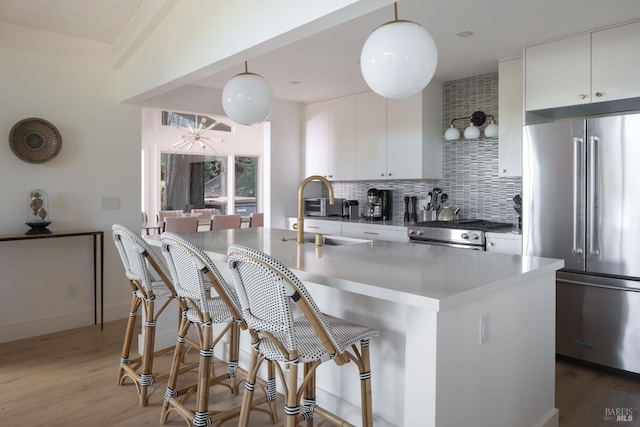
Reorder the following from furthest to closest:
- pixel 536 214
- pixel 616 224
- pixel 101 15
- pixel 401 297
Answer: pixel 101 15 → pixel 536 214 → pixel 616 224 → pixel 401 297

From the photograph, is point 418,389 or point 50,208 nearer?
point 418,389

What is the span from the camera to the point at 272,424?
2258 millimetres

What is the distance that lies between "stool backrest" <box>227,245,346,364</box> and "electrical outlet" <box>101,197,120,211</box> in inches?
115

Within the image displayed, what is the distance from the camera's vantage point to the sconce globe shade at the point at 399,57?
171cm

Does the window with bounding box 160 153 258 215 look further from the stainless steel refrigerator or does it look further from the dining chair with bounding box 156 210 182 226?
the stainless steel refrigerator

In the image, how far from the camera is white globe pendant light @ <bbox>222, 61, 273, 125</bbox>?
2617 millimetres

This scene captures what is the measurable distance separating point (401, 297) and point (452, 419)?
510 mm

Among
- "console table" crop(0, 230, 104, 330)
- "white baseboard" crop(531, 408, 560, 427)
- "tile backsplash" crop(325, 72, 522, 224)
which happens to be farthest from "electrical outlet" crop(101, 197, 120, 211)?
"white baseboard" crop(531, 408, 560, 427)

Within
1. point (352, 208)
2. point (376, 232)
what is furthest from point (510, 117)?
point (352, 208)

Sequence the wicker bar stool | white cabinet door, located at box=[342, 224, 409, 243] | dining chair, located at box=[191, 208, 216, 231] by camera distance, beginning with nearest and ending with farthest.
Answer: the wicker bar stool < white cabinet door, located at box=[342, 224, 409, 243] < dining chair, located at box=[191, 208, 216, 231]

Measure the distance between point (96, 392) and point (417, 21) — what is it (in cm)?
308

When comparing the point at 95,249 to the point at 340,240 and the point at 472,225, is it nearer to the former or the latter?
the point at 340,240

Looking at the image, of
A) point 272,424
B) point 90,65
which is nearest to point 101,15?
point 90,65

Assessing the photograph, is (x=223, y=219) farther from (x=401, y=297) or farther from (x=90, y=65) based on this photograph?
(x=401, y=297)
